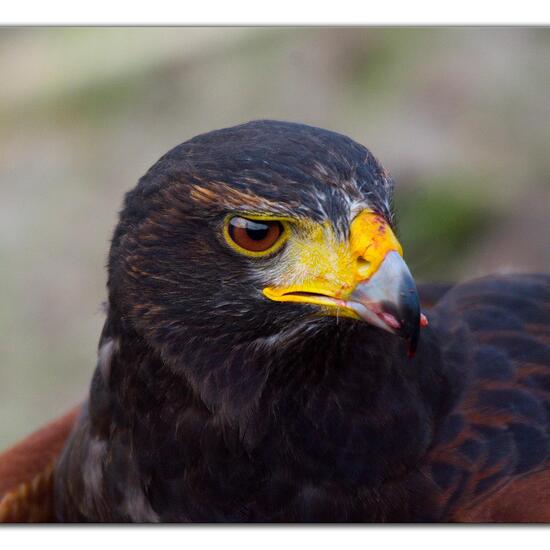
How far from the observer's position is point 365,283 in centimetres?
223

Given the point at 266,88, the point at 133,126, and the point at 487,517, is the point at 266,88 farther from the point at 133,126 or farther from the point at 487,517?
the point at 487,517

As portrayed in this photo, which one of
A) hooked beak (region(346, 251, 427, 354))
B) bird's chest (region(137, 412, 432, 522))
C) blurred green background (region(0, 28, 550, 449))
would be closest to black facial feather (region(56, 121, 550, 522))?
bird's chest (region(137, 412, 432, 522))

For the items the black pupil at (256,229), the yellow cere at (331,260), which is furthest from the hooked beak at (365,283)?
the black pupil at (256,229)

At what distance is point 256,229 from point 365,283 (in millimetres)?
292

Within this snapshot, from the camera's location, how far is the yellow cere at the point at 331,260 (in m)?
2.26

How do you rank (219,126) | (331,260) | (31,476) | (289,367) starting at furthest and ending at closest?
(219,126) < (31,476) < (289,367) < (331,260)

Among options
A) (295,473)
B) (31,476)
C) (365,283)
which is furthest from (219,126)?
(365,283)

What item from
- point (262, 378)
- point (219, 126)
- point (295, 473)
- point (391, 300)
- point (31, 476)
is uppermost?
point (219, 126)

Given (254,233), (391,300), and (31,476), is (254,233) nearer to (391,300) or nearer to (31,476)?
(391,300)

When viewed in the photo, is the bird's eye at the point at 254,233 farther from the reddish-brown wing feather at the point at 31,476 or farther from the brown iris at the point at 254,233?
the reddish-brown wing feather at the point at 31,476

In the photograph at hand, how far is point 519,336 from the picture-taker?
9.30 feet

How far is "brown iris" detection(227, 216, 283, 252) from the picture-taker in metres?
2.30

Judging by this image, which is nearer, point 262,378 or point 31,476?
point 262,378
